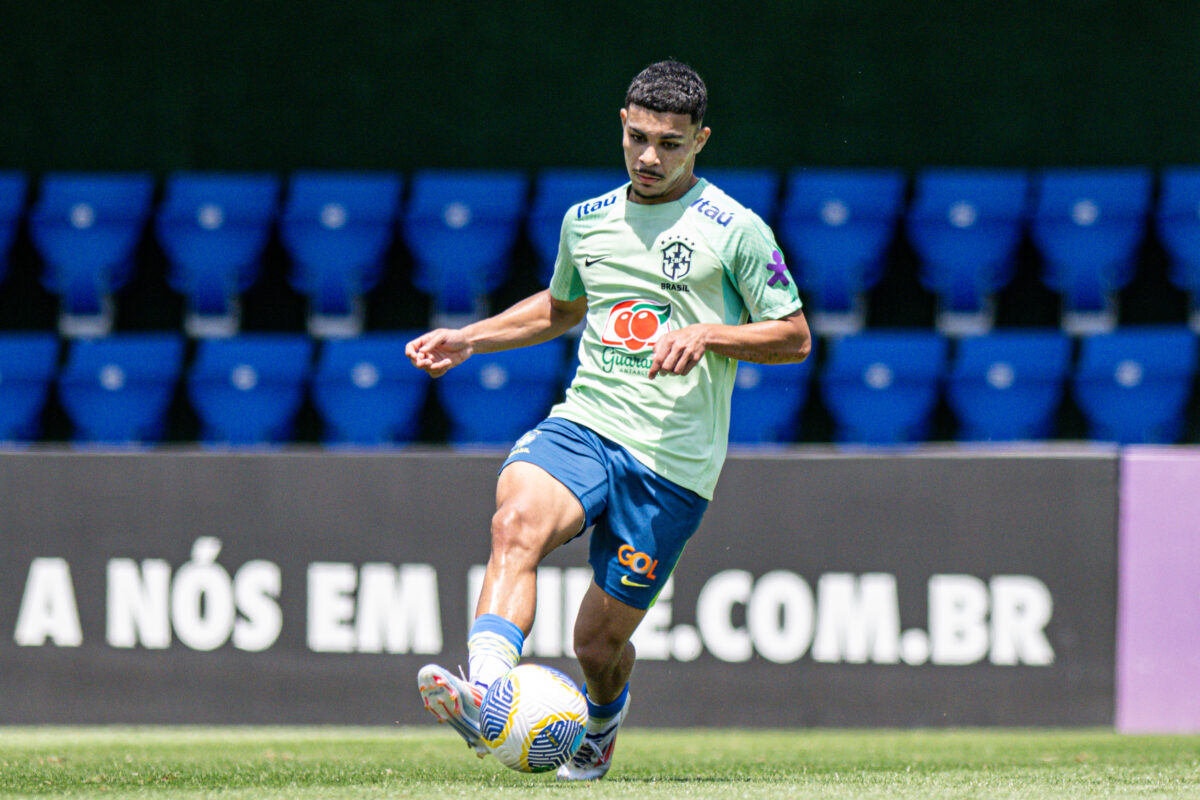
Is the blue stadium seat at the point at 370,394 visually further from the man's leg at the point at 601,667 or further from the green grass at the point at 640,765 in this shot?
the man's leg at the point at 601,667

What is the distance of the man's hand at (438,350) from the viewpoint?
4.51 metres

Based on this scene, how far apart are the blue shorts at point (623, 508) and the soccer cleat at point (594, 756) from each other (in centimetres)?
59

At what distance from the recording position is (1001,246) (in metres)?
9.30

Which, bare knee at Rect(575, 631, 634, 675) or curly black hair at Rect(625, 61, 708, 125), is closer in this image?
curly black hair at Rect(625, 61, 708, 125)

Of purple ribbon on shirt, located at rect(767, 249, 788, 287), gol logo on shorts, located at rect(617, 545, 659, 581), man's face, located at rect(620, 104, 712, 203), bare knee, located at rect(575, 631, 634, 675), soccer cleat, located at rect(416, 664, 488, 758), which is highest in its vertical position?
man's face, located at rect(620, 104, 712, 203)

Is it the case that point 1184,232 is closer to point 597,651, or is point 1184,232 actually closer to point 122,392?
point 597,651

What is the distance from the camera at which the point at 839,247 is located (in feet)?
30.7

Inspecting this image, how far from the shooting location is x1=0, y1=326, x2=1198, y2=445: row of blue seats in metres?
8.59

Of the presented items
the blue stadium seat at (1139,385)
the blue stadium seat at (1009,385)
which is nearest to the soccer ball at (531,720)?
the blue stadium seat at (1009,385)

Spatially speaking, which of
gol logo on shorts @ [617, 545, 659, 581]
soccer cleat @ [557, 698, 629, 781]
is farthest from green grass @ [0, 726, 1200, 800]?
gol logo on shorts @ [617, 545, 659, 581]

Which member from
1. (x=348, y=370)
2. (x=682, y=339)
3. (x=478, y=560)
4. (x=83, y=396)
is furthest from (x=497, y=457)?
(x=83, y=396)

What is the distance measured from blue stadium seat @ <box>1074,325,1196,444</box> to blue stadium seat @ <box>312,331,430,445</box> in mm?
3918

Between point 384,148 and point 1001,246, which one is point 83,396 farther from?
point 1001,246

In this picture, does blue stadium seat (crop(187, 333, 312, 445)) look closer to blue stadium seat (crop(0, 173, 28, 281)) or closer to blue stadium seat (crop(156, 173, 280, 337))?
blue stadium seat (crop(156, 173, 280, 337))
